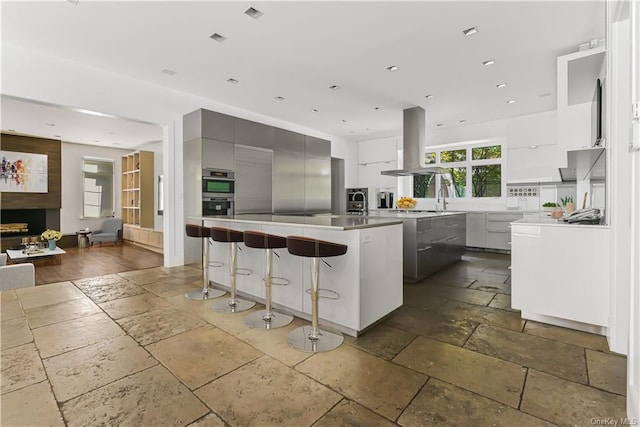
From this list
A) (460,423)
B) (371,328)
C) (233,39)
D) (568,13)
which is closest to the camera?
(460,423)

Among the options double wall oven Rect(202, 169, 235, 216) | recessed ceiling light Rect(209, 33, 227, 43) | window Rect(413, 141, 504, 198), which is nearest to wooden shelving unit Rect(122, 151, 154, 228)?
double wall oven Rect(202, 169, 235, 216)

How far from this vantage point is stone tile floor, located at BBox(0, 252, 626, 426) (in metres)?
1.58

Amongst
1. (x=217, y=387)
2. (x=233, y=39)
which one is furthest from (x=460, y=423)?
(x=233, y=39)

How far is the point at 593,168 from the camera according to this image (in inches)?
133

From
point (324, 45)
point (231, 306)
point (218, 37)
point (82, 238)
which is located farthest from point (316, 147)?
point (82, 238)

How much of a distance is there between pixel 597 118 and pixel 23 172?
10185 mm

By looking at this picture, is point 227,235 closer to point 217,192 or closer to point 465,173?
point 217,192

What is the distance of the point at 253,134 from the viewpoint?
5590 mm

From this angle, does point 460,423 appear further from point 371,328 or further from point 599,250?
point 599,250

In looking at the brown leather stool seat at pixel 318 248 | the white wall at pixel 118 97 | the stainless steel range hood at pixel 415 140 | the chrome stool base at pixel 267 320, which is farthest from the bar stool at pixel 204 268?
the stainless steel range hood at pixel 415 140

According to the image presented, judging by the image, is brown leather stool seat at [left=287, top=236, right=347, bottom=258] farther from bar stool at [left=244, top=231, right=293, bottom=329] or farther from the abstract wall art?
the abstract wall art

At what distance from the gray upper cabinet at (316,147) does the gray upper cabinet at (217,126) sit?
191 cm

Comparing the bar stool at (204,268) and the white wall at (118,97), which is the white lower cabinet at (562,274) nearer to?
the bar stool at (204,268)

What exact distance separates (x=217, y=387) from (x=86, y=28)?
3754mm
